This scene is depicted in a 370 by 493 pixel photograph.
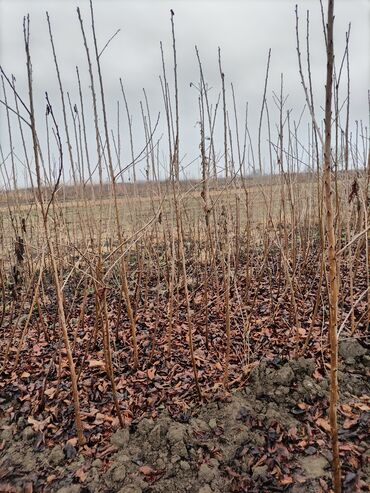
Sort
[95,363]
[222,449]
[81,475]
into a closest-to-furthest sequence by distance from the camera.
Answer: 1. [81,475]
2. [222,449]
3. [95,363]

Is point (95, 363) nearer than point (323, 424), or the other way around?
point (323, 424)

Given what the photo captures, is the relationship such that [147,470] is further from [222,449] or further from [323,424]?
[323,424]

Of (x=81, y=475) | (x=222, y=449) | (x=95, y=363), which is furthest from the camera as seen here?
(x=95, y=363)

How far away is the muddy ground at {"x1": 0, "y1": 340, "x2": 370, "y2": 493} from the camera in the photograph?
155 centimetres

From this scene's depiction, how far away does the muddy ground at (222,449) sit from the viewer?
1.55m

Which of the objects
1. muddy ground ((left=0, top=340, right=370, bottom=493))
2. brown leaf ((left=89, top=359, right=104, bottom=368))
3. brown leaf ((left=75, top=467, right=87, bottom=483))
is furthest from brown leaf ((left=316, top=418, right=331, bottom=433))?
brown leaf ((left=89, top=359, right=104, bottom=368))

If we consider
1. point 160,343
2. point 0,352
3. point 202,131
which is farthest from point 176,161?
point 0,352

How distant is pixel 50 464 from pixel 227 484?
87 cm

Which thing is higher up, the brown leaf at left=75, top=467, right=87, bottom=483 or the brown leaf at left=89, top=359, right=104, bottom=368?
the brown leaf at left=89, top=359, right=104, bottom=368

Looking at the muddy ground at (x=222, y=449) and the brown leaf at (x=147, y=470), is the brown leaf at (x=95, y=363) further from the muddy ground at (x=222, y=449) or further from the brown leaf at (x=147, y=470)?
the brown leaf at (x=147, y=470)

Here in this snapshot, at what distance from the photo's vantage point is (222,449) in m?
1.72

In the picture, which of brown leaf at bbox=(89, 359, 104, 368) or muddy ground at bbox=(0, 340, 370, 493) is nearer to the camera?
muddy ground at bbox=(0, 340, 370, 493)

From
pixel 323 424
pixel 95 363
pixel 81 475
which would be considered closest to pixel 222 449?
pixel 323 424

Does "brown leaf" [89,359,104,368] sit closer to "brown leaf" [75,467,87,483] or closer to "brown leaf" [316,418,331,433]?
"brown leaf" [75,467,87,483]
